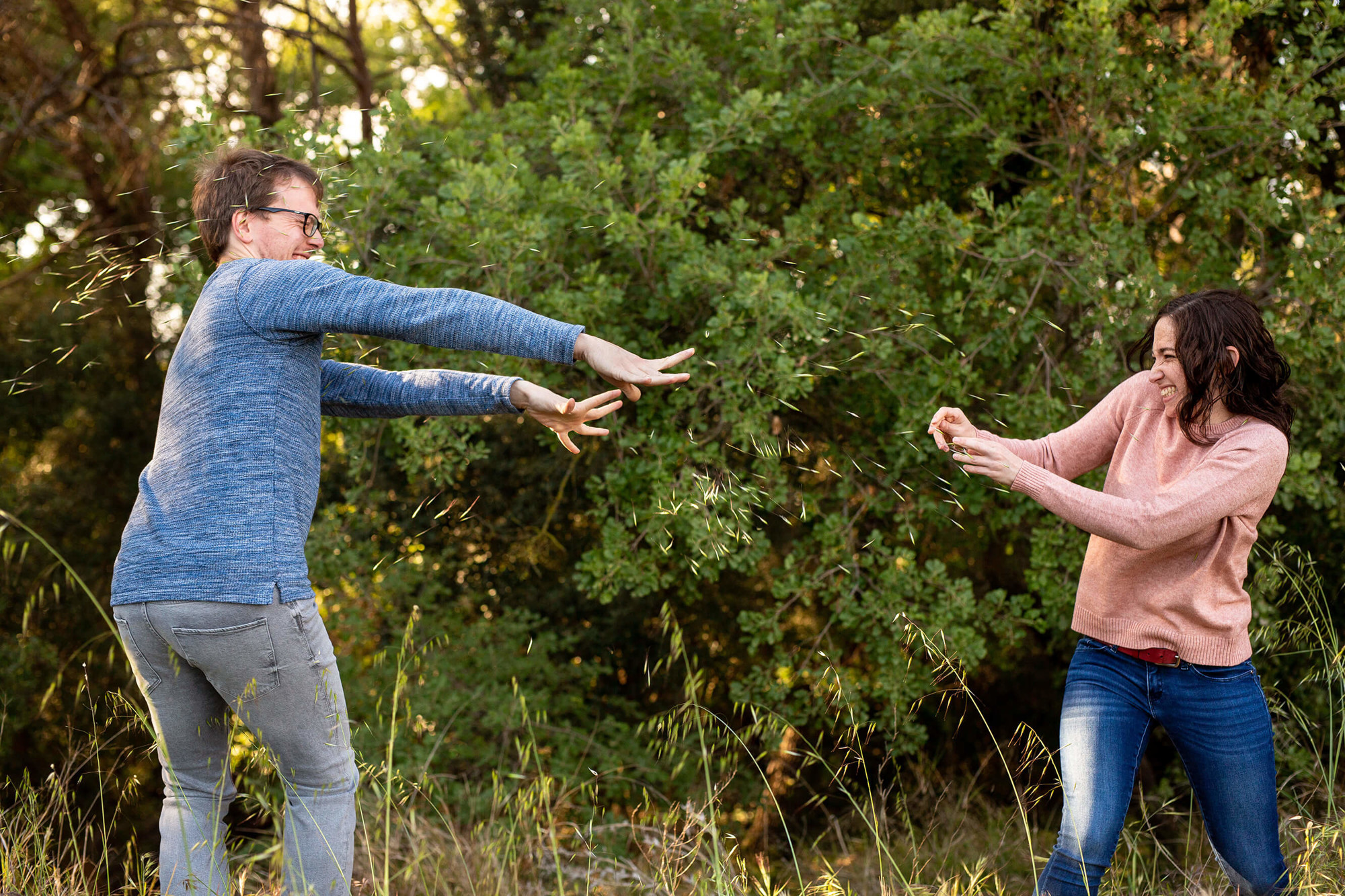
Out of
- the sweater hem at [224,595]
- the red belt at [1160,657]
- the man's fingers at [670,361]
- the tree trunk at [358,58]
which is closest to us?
the sweater hem at [224,595]

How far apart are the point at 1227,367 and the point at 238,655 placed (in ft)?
6.64

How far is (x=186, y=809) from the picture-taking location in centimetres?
201

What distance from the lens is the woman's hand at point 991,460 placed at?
2.18 metres

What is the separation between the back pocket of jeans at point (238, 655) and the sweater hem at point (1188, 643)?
168 cm

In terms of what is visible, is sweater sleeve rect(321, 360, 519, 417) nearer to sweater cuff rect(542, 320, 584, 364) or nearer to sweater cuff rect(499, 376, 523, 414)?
sweater cuff rect(499, 376, 523, 414)

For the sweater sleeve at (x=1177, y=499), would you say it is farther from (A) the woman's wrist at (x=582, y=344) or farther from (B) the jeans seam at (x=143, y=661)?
(B) the jeans seam at (x=143, y=661)

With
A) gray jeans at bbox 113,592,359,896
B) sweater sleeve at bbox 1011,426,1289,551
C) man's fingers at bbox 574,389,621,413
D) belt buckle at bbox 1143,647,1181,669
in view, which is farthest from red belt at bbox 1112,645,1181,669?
gray jeans at bbox 113,592,359,896

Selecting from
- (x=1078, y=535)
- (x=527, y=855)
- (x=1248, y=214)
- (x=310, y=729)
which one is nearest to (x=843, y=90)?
(x=1248, y=214)

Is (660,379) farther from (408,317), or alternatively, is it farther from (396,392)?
(396,392)

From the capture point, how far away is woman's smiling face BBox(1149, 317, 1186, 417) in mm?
2266

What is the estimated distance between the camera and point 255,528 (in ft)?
6.07

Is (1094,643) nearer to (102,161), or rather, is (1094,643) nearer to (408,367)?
(408,367)

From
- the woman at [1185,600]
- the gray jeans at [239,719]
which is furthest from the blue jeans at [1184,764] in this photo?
the gray jeans at [239,719]

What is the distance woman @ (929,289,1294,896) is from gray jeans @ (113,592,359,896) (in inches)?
53.0
